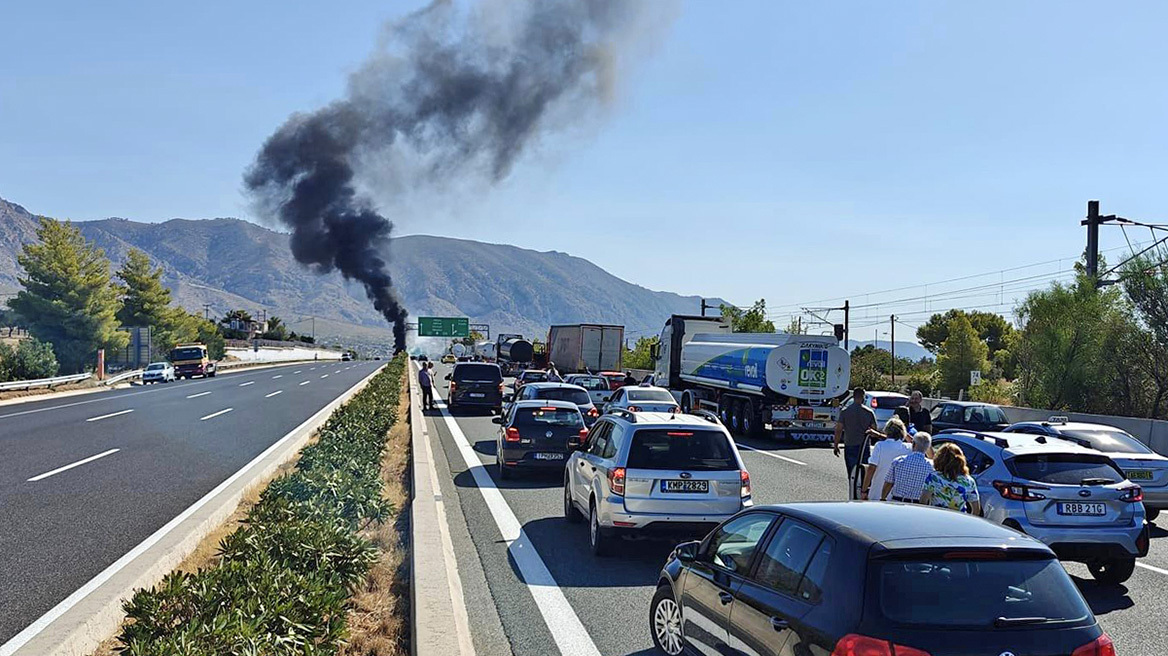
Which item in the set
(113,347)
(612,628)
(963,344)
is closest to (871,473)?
(612,628)

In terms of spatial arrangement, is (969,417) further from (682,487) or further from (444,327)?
(444,327)

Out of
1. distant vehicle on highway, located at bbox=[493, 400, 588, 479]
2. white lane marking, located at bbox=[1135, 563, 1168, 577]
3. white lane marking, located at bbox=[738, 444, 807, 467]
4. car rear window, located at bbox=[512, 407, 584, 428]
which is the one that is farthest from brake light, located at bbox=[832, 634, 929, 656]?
white lane marking, located at bbox=[738, 444, 807, 467]

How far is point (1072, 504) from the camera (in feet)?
30.7

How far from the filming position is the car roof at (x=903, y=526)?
15.7ft

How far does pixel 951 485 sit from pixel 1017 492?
4.56ft

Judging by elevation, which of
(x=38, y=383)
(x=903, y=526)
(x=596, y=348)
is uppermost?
(x=596, y=348)

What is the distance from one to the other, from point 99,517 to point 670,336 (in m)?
27.4

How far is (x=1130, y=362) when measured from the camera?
101 feet

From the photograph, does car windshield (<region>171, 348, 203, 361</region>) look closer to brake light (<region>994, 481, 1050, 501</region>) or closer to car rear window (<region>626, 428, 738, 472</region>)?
car rear window (<region>626, 428, 738, 472</region>)

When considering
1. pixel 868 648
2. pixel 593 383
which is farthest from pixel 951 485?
pixel 593 383

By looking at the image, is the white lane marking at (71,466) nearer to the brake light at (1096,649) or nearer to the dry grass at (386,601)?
the dry grass at (386,601)

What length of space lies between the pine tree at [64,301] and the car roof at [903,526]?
207ft

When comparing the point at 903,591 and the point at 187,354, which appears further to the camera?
the point at 187,354

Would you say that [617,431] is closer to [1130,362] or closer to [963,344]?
→ [1130,362]
